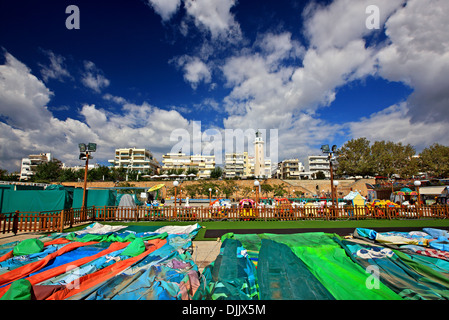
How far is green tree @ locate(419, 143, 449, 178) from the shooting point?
3911 cm

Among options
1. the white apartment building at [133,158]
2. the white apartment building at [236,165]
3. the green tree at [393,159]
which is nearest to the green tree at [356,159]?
the green tree at [393,159]

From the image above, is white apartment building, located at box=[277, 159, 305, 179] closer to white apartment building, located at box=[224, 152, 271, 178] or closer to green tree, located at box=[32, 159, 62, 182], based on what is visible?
white apartment building, located at box=[224, 152, 271, 178]

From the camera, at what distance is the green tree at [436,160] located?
1540 inches

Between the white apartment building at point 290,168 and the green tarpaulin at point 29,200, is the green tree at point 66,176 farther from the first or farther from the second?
the white apartment building at point 290,168

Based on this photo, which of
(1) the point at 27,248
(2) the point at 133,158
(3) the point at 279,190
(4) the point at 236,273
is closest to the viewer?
(4) the point at 236,273

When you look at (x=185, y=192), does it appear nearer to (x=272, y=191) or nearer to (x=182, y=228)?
(x=272, y=191)

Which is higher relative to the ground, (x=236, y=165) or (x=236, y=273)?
(x=236, y=165)

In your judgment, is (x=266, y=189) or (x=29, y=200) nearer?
(x=29, y=200)

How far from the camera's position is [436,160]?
40812mm

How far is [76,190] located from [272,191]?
107 feet

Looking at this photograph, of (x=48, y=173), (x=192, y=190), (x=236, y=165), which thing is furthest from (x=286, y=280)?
(x=236, y=165)

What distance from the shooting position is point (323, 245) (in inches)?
239

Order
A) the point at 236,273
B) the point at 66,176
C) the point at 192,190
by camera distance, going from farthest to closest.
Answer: the point at 66,176 < the point at 192,190 < the point at 236,273

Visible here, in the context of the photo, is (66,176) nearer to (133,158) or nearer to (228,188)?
(133,158)
